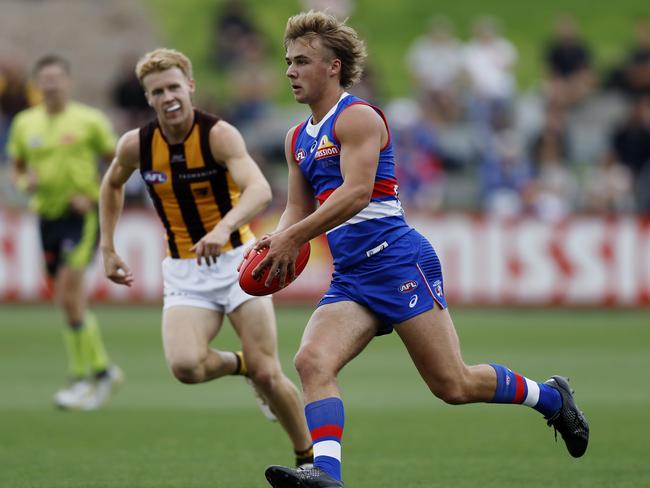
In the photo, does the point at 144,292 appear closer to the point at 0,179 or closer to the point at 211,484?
the point at 0,179

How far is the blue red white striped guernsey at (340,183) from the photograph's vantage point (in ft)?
21.7

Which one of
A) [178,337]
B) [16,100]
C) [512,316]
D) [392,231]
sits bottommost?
[512,316]

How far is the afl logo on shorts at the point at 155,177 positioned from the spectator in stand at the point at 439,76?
49.2 ft

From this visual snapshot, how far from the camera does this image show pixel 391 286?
6594 millimetres

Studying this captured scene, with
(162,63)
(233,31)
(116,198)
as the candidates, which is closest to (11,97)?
(233,31)

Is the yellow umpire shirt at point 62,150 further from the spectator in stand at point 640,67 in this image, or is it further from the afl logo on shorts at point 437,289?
the spectator in stand at point 640,67

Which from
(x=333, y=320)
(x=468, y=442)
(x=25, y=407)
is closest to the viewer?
(x=333, y=320)

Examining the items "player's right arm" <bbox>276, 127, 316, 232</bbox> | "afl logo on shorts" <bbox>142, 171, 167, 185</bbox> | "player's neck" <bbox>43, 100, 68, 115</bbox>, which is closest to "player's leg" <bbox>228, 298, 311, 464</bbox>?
"afl logo on shorts" <bbox>142, 171, 167, 185</bbox>

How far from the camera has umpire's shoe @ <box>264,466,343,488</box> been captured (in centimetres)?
605

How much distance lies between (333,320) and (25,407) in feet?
17.5

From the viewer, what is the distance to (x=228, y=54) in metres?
26.5

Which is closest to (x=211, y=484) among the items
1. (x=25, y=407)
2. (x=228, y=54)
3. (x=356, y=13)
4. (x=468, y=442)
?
(x=468, y=442)

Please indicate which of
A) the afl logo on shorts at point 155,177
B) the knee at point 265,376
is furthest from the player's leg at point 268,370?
the afl logo on shorts at point 155,177

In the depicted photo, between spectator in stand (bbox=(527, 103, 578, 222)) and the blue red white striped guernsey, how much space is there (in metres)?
12.8
